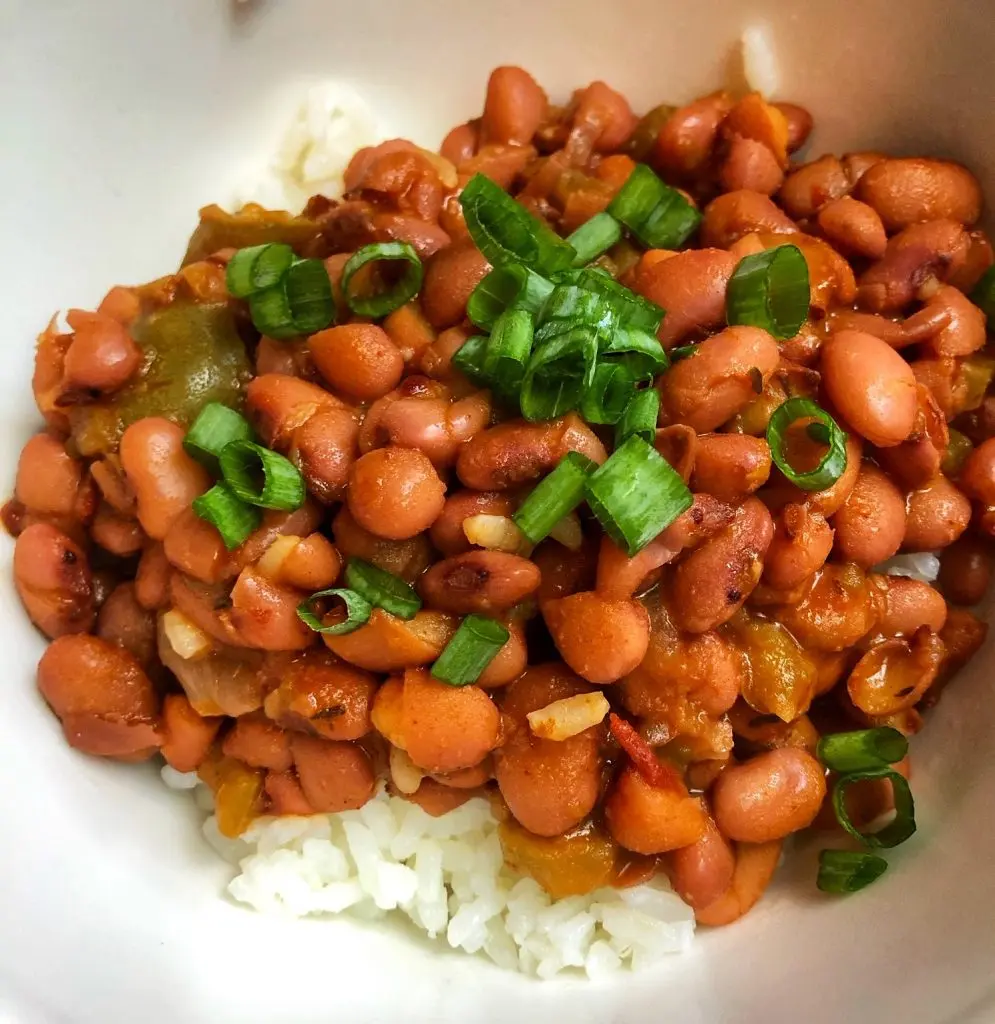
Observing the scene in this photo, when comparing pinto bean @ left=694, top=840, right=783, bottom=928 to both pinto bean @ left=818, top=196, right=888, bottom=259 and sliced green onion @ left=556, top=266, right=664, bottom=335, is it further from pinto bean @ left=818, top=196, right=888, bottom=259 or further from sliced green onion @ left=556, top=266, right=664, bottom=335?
pinto bean @ left=818, top=196, right=888, bottom=259

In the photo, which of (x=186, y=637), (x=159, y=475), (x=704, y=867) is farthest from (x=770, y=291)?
(x=186, y=637)

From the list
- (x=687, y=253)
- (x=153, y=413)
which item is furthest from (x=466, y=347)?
(x=153, y=413)

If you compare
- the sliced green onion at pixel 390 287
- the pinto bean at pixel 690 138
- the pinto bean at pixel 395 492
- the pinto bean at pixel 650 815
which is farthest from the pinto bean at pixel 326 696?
the pinto bean at pixel 690 138

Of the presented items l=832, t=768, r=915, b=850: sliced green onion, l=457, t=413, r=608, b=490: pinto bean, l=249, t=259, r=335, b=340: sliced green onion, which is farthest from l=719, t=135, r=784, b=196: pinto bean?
l=832, t=768, r=915, b=850: sliced green onion

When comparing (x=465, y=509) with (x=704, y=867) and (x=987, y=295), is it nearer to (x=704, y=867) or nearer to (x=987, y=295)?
(x=704, y=867)

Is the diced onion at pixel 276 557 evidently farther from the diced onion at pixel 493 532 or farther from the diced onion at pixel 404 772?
the diced onion at pixel 404 772

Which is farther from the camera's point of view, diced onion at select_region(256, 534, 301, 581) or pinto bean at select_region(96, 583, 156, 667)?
pinto bean at select_region(96, 583, 156, 667)
